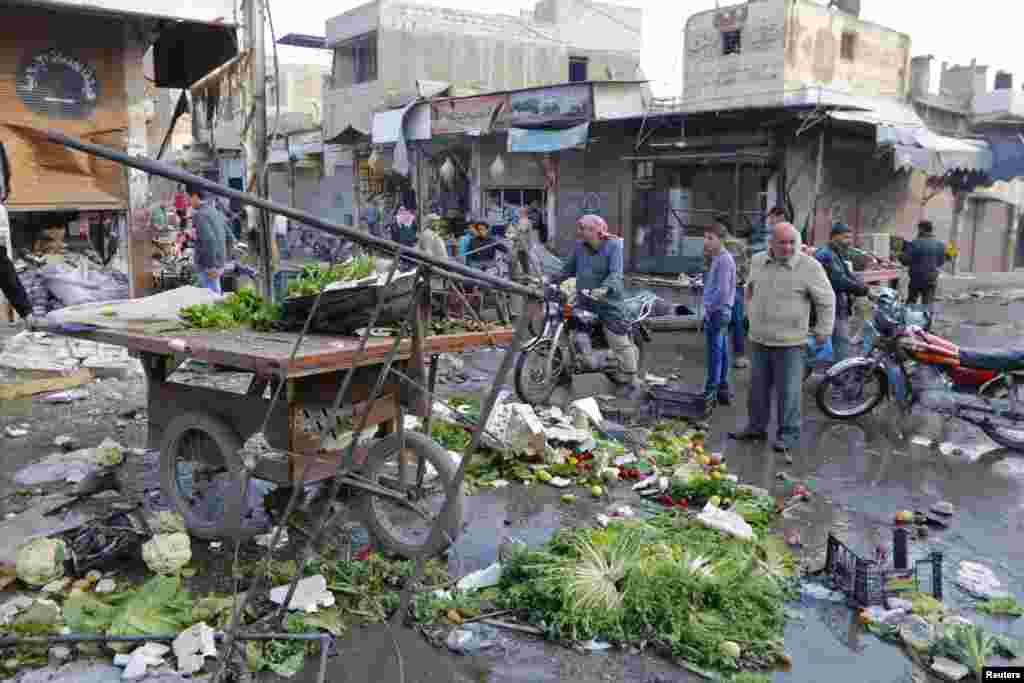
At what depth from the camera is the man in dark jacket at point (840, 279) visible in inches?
358

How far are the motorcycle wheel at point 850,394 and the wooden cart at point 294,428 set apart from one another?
4.15m

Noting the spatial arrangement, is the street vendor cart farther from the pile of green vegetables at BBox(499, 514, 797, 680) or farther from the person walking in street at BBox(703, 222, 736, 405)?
the person walking in street at BBox(703, 222, 736, 405)

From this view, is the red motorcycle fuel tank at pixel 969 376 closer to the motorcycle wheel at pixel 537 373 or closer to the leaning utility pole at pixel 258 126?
the motorcycle wheel at pixel 537 373

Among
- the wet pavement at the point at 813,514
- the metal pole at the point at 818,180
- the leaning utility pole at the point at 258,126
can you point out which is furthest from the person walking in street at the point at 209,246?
the metal pole at the point at 818,180

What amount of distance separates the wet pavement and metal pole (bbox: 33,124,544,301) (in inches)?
75.5

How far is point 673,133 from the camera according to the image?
1642 cm

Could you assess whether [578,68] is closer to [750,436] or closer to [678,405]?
[678,405]

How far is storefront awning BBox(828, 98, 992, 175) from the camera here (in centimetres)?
1369

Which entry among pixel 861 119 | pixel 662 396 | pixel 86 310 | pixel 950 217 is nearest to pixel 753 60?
pixel 950 217

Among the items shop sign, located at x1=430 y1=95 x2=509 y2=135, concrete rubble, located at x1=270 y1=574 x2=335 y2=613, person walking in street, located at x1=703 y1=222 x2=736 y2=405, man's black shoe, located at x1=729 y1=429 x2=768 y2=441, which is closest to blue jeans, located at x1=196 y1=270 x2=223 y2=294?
person walking in street, located at x1=703 y1=222 x2=736 y2=405

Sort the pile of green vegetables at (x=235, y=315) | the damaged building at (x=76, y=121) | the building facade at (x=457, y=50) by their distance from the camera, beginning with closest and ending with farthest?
1. the pile of green vegetables at (x=235, y=315)
2. the damaged building at (x=76, y=121)
3. the building facade at (x=457, y=50)

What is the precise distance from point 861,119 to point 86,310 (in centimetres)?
1237

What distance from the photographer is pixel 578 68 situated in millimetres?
31625

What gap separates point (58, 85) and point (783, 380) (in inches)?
392
